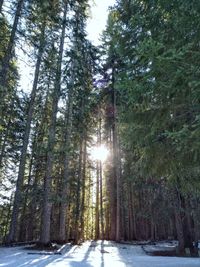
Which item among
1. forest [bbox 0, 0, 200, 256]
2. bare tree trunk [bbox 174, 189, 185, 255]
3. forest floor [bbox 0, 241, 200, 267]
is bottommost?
forest floor [bbox 0, 241, 200, 267]

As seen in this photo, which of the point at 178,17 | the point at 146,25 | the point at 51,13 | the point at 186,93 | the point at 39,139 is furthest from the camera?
the point at 39,139

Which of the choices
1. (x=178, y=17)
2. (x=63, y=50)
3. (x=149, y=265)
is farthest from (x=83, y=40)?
(x=149, y=265)

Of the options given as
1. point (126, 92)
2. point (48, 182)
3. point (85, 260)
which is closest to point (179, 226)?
point (85, 260)

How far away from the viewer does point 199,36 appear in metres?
6.53

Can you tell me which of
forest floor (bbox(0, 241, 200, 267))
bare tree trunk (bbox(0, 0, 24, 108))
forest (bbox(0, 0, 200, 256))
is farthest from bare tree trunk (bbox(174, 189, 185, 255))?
bare tree trunk (bbox(0, 0, 24, 108))

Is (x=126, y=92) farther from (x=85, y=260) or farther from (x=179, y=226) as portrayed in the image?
(x=179, y=226)

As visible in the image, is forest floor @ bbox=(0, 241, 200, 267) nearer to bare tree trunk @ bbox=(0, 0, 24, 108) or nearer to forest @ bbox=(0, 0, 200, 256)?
forest @ bbox=(0, 0, 200, 256)

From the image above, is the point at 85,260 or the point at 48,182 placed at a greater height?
the point at 48,182

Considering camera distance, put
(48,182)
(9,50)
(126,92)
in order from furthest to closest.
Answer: (48,182)
(9,50)
(126,92)

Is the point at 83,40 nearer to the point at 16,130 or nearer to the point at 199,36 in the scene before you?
the point at 16,130

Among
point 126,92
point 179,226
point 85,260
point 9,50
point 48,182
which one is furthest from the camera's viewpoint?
point 48,182

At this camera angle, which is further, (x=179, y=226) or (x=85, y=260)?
(x=179, y=226)

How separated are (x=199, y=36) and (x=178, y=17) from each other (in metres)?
0.79

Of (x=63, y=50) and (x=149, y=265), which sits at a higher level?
(x=63, y=50)
